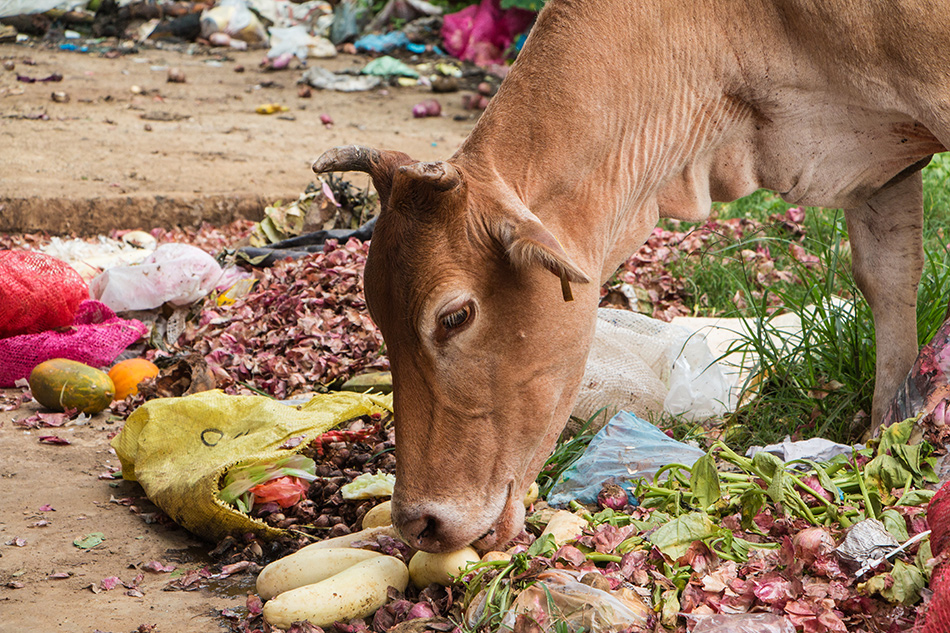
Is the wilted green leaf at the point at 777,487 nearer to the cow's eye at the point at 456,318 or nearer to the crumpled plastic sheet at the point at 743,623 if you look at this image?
the crumpled plastic sheet at the point at 743,623

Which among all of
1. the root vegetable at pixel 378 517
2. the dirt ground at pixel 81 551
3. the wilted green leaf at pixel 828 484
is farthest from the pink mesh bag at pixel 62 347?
the wilted green leaf at pixel 828 484

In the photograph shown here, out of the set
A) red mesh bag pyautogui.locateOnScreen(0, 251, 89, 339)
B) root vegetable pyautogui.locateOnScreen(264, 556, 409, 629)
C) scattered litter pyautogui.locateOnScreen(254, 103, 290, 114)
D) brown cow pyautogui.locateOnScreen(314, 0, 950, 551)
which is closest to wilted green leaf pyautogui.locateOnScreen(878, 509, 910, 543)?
brown cow pyautogui.locateOnScreen(314, 0, 950, 551)

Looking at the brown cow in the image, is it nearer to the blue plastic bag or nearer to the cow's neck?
the cow's neck

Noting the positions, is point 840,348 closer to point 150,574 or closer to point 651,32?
point 651,32

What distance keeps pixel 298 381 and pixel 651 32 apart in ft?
9.01

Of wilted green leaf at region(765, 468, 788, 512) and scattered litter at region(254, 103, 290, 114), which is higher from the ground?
wilted green leaf at region(765, 468, 788, 512)

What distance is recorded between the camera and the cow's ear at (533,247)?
8.31 feet

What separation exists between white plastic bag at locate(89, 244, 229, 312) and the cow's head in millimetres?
3434

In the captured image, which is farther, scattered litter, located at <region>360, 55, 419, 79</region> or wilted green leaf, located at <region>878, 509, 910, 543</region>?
scattered litter, located at <region>360, 55, 419, 79</region>

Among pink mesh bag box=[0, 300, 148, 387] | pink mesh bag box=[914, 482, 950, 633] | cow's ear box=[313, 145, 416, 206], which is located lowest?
pink mesh bag box=[0, 300, 148, 387]

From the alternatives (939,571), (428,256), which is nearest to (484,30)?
(428,256)

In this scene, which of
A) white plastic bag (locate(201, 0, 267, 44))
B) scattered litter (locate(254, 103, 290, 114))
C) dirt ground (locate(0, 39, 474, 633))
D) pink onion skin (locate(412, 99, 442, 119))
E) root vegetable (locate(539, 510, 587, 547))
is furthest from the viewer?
white plastic bag (locate(201, 0, 267, 44))

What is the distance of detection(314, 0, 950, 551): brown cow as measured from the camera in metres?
2.76

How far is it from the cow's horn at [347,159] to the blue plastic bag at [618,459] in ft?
4.91
